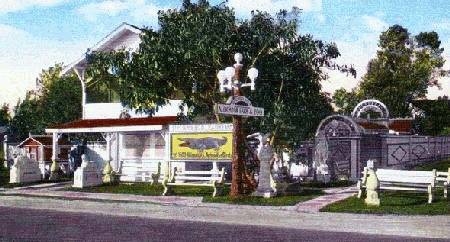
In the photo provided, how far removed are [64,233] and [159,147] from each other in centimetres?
1639

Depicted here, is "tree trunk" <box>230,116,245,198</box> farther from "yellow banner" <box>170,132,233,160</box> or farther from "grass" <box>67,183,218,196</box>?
"yellow banner" <box>170,132,233,160</box>

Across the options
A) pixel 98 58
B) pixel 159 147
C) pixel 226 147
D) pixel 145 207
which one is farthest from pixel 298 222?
pixel 159 147

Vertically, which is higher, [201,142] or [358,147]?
[201,142]

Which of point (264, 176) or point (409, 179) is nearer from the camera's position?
point (409, 179)

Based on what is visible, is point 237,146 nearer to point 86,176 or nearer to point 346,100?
point 86,176

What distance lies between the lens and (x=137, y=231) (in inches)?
510

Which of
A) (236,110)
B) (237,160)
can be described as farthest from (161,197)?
(236,110)

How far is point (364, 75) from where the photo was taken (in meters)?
61.7

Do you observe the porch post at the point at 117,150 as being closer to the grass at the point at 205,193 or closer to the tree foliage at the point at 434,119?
the grass at the point at 205,193

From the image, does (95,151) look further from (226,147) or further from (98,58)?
(226,147)

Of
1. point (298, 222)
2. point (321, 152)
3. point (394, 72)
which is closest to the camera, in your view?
point (298, 222)

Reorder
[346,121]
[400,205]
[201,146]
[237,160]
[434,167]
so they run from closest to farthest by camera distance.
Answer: [400,205] → [237,160] → [201,146] → [346,121] → [434,167]

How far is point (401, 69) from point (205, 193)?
4319 cm

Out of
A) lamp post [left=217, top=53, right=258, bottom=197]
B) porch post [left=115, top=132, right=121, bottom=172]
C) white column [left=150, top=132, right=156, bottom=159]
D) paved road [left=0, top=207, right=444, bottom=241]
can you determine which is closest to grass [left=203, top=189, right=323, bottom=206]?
lamp post [left=217, top=53, right=258, bottom=197]
